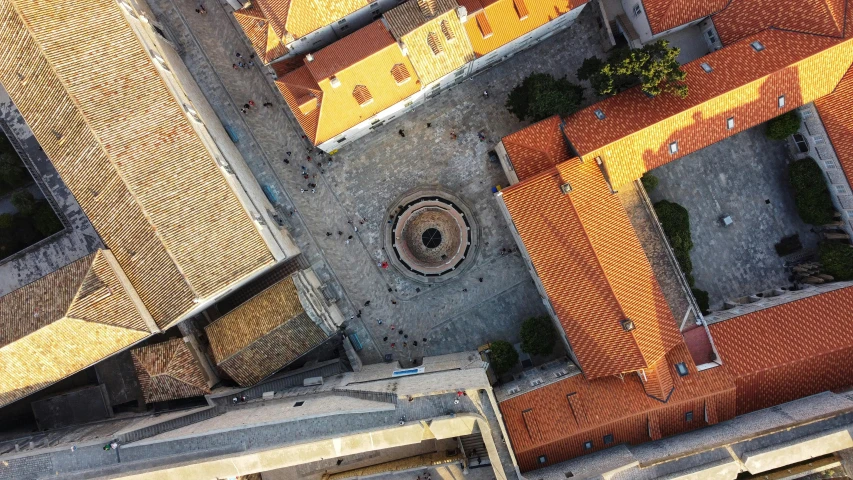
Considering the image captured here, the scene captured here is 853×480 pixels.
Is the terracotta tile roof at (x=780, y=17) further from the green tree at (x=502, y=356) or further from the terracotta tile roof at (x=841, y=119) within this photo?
the green tree at (x=502, y=356)

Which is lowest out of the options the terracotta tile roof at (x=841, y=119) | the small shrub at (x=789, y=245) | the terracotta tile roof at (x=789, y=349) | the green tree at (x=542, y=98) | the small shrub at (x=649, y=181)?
the terracotta tile roof at (x=789, y=349)

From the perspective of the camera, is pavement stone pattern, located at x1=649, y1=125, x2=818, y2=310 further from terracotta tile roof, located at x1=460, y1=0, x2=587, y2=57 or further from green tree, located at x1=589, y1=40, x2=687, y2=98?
terracotta tile roof, located at x1=460, y1=0, x2=587, y2=57

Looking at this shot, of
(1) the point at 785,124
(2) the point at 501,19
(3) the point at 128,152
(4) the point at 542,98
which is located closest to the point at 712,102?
(1) the point at 785,124

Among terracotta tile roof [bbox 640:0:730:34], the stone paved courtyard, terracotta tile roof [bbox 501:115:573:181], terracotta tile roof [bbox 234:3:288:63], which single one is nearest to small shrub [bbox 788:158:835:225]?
terracotta tile roof [bbox 640:0:730:34]

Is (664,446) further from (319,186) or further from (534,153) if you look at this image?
(319,186)

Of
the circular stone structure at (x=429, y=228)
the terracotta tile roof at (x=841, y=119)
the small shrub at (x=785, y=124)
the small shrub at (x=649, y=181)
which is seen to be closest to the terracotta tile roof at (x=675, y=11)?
the small shrub at (x=785, y=124)

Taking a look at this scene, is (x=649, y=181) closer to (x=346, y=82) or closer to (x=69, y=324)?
(x=346, y=82)
